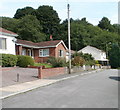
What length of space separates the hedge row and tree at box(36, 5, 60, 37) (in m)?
41.3

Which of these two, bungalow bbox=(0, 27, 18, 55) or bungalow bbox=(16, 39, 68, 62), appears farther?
bungalow bbox=(16, 39, 68, 62)

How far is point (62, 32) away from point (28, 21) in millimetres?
17986

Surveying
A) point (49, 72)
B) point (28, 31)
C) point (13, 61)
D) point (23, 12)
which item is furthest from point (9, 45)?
point (23, 12)

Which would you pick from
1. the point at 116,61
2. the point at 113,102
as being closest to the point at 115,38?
the point at 116,61

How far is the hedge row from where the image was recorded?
19600 millimetres

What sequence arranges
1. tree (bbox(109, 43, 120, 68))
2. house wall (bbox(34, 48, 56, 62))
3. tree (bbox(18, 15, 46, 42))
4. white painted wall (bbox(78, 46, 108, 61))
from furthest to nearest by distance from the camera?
white painted wall (bbox(78, 46, 108, 61)), tree (bbox(109, 43, 120, 68)), tree (bbox(18, 15, 46, 42)), house wall (bbox(34, 48, 56, 62))

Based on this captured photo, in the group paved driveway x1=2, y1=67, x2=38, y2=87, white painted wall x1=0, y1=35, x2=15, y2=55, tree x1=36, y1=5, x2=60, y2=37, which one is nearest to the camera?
paved driveway x1=2, y1=67, x2=38, y2=87

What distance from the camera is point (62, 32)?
64562 mm

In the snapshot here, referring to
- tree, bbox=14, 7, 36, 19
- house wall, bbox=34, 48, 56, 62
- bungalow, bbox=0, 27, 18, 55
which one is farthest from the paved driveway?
tree, bbox=14, 7, 36, 19

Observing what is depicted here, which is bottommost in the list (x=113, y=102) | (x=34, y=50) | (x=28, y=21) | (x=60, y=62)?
(x=113, y=102)

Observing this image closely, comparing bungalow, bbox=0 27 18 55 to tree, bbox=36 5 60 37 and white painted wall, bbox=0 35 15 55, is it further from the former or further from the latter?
tree, bbox=36 5 60 37

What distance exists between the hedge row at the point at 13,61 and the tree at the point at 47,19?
136 ft

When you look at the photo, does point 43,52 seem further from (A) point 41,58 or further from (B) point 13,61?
(B) point 13,61

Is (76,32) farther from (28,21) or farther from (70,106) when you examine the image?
(70,106)
